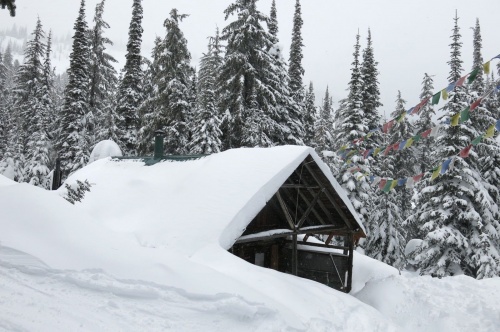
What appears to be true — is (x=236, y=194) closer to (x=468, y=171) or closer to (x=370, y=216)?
(x=468, y=171)

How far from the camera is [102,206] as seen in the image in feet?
35.1

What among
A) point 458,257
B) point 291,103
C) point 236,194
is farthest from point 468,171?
point 236,194

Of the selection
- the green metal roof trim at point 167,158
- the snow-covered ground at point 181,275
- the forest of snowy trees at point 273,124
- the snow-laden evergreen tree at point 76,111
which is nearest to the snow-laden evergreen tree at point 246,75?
the forest of snowy trees at point 273,124

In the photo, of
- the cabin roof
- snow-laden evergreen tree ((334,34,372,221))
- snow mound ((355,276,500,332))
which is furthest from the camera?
snow-laden evergreen tree ((334,34,372,221))

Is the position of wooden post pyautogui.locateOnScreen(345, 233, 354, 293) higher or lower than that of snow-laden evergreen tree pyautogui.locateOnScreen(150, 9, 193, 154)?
lower

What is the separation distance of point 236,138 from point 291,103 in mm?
5124

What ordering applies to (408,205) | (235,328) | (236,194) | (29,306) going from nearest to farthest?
(29,306), (235,328), (236,194), (408,205)

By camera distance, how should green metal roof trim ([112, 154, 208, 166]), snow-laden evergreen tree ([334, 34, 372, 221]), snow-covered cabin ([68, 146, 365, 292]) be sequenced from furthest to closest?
snow-laden evergreen tree ([334, 34, 372, 221]), green metal roof trim ([112, 154, 208, 166]), snow-covered cabin ([68, 146, 365, 292])

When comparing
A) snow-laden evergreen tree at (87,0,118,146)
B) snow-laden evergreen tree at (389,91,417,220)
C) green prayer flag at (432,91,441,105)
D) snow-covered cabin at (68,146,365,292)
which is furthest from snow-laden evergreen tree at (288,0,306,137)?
green prayer flag at (432,91,441,105)

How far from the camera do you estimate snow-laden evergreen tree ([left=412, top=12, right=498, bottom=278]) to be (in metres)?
17.8

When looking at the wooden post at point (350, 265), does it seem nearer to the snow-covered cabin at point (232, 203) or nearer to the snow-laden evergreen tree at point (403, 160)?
the snow-covered cabin at point (232, 203)

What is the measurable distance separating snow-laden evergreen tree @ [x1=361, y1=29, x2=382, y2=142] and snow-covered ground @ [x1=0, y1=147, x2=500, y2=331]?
18.6 metres

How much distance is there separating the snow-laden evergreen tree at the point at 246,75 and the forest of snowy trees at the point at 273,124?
2.9 inches

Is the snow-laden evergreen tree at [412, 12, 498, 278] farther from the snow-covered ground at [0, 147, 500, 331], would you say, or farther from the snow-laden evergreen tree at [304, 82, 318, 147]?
the snow-laden evergreen tree at [304, 82, 318, 147]
